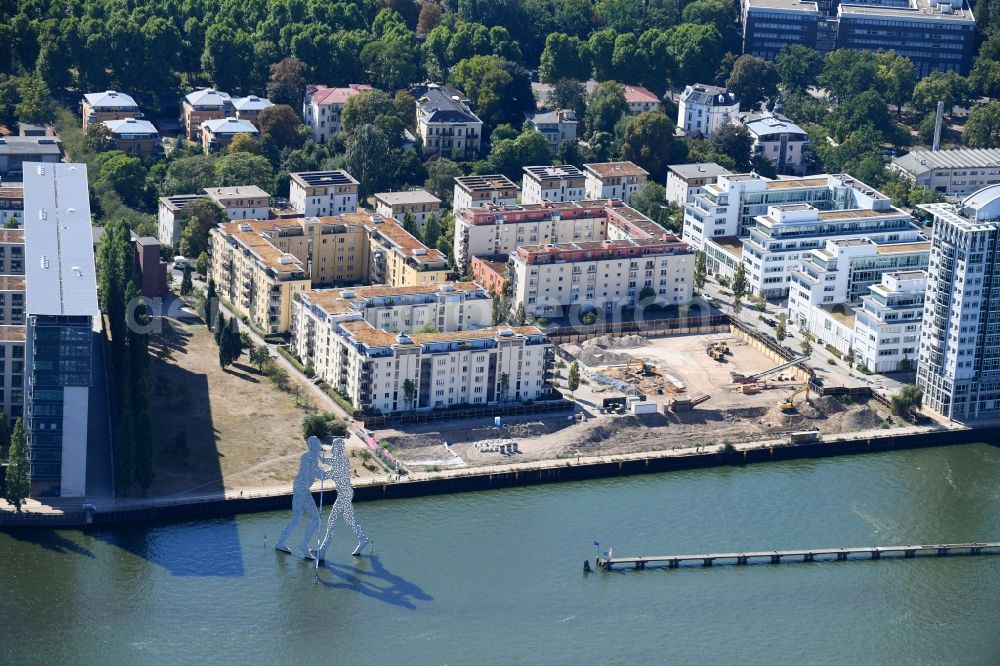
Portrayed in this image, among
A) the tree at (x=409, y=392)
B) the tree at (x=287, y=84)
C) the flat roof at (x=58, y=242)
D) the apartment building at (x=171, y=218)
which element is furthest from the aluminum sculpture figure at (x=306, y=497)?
the tree at (x=287, y=84)

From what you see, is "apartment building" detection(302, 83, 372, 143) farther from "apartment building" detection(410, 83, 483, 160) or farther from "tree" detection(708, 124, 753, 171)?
"tree" detection(708, 124, 753, 171)

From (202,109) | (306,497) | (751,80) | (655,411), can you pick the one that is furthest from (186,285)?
(751,80)

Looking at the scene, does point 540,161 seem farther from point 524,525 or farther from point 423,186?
point 524,525

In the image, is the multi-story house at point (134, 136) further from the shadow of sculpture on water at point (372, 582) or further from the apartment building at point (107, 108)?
the shadow of sculpture on water at point (372, 582)

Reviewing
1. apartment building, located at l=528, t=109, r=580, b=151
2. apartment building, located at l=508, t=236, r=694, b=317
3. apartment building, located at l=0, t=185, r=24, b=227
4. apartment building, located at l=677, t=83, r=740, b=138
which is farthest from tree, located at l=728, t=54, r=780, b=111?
apartment building, located at l=0, t=185, r=24, b=227

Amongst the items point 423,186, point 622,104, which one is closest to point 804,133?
point 622,104

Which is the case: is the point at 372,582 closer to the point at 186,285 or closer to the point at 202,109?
the point at 186,285
